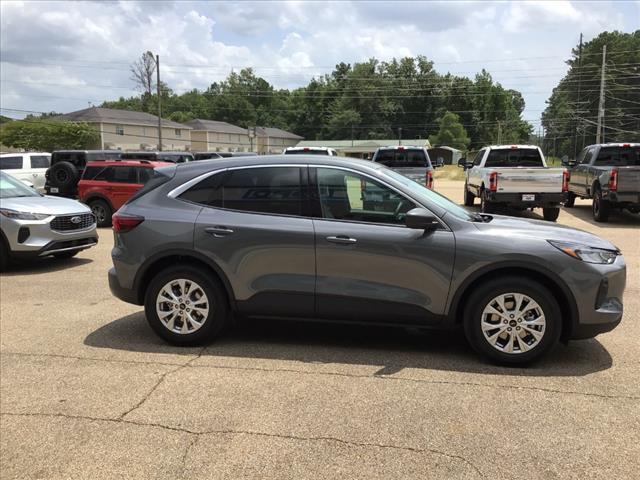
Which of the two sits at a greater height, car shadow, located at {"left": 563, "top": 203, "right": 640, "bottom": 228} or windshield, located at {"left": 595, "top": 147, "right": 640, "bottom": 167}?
windshield, located at {"left": 595, "top": 147, "right": 640, "bottom": 167}

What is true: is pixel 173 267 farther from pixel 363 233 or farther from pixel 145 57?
pixel 145 57

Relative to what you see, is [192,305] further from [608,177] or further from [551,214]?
[551,214]

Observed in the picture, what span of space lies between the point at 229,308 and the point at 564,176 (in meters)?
10.7

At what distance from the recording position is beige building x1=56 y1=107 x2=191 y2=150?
218 feet

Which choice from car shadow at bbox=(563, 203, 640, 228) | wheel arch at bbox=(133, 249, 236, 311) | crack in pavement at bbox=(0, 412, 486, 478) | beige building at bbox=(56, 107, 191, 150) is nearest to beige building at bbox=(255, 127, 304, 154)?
beige building at bbox=(56, 107, 191, 150)

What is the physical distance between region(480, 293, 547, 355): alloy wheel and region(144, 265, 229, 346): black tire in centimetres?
225

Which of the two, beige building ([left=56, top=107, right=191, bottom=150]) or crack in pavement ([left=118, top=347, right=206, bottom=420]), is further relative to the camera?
beige building ([left=56, top=107, right=191, bottom=150])

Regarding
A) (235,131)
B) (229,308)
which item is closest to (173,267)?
(229,308)

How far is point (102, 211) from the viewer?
14594 millimetres

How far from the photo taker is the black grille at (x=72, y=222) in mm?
8867

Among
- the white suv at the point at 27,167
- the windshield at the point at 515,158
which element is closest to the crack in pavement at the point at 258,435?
the windshield at the point at 515,158

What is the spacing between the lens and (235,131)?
94.8 m

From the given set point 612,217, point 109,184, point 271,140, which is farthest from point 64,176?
point 271,140

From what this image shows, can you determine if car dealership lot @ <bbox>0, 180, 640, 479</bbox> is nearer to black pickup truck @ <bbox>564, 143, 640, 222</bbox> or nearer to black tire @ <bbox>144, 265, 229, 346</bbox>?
black tire @ <bbox>144, 265, 229, 346</bbox>
